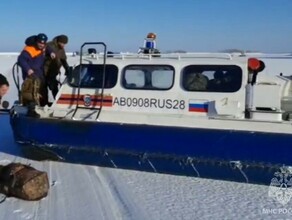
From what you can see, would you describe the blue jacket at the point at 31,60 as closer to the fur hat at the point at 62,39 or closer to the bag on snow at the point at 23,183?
the fur hat at the point at 62,39

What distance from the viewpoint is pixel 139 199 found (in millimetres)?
4566

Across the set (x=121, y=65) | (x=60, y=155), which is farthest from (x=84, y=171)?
(x=121, y=65)

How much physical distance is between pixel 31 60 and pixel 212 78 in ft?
9.29

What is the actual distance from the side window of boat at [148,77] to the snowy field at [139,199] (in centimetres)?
119

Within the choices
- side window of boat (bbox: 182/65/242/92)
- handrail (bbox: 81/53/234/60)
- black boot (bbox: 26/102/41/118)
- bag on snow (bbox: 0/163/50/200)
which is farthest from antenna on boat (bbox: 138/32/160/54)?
bag on snow (bbox: 0/163/50/200)

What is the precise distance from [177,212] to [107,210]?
0.68 m

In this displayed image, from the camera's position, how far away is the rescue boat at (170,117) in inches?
203

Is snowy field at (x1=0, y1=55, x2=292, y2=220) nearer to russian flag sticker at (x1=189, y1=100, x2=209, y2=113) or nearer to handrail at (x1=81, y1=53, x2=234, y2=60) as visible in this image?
russian flag sticker at (x1=189, y1=100, x2=209, y2=113)

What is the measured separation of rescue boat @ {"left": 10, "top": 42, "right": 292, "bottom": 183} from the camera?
5.14 m

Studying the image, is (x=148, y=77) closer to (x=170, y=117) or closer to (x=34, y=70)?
(x=170, y=117)

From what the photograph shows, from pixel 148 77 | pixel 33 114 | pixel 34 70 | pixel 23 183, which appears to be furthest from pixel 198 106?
pixel 34 70

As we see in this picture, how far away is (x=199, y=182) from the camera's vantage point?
5242 millimetres

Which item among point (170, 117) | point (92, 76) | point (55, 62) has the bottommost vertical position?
point (170, 117)

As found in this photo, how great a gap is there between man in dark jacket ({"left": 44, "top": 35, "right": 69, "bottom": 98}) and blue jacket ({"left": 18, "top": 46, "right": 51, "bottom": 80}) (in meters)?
0.18
